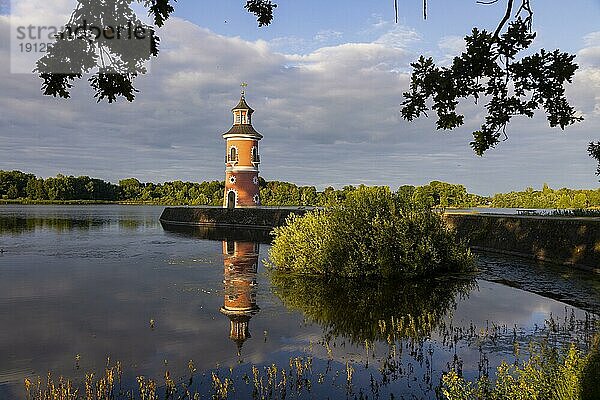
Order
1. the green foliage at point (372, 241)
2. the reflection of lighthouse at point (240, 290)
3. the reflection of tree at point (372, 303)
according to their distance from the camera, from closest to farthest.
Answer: the reflection of tree at point (372, 303) < the reflection of lighthouse at point (240, 290) < the green foliage at point (372, 241)

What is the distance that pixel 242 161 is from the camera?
58219mm

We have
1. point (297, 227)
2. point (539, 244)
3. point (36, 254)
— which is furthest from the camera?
point (36, 254)

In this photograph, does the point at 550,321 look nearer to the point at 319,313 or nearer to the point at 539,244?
the point at 319,313

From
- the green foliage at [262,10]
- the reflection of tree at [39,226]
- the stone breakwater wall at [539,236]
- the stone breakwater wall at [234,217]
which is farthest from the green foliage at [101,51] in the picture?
the reflection of tree at [39,226]

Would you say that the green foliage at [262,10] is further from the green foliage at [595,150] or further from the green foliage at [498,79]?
the green foliage at [595,150]

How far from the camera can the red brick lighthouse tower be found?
191ft

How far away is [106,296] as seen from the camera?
19578mm

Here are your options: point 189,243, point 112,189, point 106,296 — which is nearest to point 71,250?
point 189,243

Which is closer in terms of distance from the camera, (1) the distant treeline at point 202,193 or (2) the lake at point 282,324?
(2) the lake at point 282,324

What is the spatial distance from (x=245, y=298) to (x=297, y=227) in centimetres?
673

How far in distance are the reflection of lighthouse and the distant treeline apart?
44.3 metres

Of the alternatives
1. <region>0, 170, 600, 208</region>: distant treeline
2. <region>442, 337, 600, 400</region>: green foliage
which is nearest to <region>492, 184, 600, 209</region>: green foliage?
<region>0, 170, 600, 208</region>: distant treeline

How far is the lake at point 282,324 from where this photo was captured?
1071 centimetres

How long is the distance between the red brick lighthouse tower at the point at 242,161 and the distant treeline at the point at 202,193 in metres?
18.2
